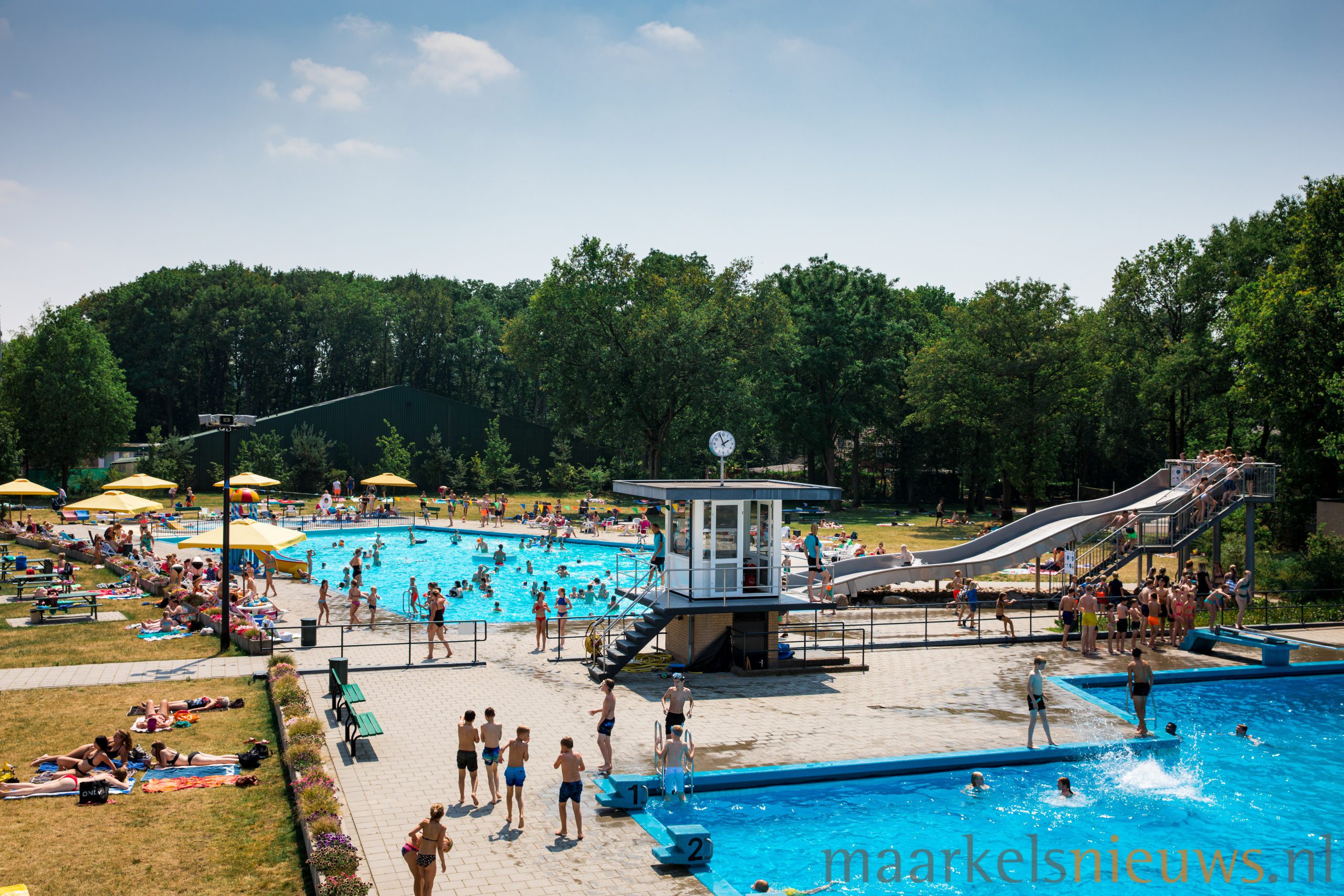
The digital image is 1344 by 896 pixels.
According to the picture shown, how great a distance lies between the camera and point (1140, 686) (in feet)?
54.6

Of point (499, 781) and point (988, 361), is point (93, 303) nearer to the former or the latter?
point (988, 361)

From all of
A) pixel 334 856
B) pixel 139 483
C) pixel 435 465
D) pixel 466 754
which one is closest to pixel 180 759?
pixel 466 754

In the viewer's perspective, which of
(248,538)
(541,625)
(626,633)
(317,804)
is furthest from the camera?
(248,538)

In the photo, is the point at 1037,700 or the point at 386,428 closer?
the point at 1037,700

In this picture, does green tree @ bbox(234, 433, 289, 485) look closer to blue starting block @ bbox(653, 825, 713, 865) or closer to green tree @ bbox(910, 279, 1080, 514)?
green tree @ bbox(910, 279, 1080, 514)

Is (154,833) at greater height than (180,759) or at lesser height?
lesser

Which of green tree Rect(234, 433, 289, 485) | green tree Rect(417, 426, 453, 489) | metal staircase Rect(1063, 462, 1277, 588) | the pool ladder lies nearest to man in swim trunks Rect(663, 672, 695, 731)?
the pool ladder

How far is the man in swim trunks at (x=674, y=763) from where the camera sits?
41.7ft

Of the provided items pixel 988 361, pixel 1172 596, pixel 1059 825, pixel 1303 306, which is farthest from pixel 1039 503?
pixel 1059 825

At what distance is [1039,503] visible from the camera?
59.8 metres

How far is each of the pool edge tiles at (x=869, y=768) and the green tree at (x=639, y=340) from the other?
3958 centimetres

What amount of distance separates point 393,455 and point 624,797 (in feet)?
158

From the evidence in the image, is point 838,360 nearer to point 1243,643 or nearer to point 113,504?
point 1243,643

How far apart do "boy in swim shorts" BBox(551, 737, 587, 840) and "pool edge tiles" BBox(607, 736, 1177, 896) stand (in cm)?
101
